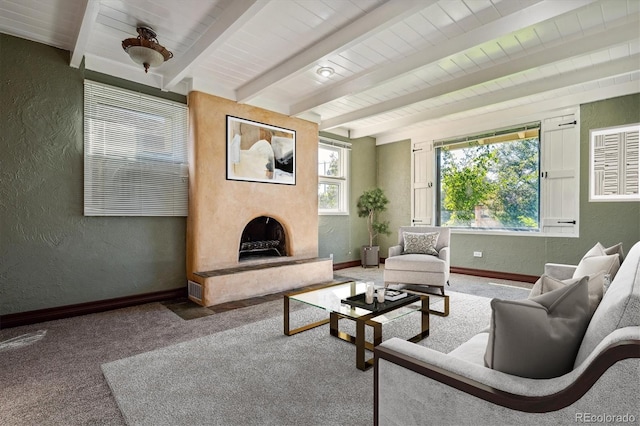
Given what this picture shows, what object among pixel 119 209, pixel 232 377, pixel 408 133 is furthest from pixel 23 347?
pixel 408 133

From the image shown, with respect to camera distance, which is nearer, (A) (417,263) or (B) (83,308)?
(B) (83,308)

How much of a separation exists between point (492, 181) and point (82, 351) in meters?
6.03

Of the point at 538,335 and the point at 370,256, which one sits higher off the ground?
the point at 538,335

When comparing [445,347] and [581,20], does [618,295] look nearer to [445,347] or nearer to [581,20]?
[445,347]

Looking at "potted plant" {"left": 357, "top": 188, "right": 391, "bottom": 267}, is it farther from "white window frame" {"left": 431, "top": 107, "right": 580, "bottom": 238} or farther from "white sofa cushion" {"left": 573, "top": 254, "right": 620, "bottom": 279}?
"white sofa cushion" {"left": 573, "top": 254, "right": 620, "bottom": 279}

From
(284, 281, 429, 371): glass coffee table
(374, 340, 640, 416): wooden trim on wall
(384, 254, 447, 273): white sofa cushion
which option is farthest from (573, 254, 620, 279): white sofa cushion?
(384, 254, 447, 273): white sofa cushion

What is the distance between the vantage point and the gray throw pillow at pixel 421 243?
14.9 ft

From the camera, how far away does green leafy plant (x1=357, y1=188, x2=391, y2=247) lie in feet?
21.6

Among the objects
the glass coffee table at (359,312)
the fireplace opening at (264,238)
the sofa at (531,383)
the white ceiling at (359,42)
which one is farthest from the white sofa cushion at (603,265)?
the fireplace opening at (264,238)

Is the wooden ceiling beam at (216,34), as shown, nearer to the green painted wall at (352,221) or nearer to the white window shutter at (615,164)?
the green painted wall at (352,221)

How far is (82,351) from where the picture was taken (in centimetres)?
251

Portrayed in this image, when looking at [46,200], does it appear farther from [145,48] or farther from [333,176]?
[333,176]

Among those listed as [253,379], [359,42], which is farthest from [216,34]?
[253,379]

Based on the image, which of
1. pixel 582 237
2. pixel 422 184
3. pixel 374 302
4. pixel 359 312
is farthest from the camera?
pixel 422 184
